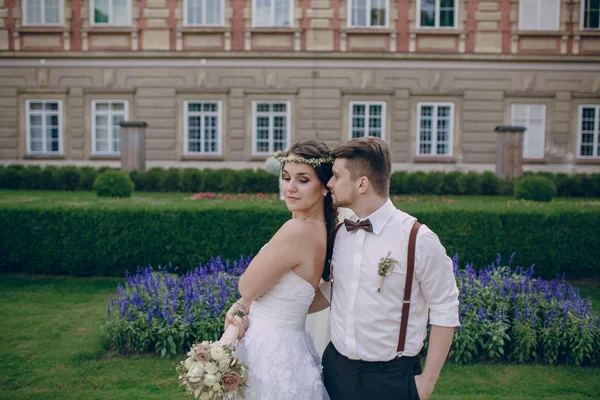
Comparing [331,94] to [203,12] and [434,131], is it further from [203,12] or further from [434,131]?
[203,12]

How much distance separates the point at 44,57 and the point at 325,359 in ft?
74.5

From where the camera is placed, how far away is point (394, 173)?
1995 cm

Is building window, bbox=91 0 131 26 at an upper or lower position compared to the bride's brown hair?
upper

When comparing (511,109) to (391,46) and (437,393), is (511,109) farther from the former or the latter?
(437,393)

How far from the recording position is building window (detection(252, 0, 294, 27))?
21828 mm

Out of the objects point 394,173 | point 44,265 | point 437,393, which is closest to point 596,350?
point 437,393

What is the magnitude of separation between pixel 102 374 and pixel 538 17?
71.3 ft

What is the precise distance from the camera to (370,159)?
2.55 meters

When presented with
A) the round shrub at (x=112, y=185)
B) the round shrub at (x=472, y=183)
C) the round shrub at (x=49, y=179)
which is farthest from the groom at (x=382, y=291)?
the round shrub at (x=49, y=179)

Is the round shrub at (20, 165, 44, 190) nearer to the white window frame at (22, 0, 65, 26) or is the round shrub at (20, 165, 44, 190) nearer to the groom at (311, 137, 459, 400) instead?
the white window frame at (22, 0, 65, 26)

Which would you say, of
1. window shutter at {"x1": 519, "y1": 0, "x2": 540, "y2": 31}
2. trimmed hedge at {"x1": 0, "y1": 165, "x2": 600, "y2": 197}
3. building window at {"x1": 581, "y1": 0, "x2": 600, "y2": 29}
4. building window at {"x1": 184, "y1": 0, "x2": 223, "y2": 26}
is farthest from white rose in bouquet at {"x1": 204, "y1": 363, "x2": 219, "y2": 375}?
building window at {"x1": 581, "y1": 0, "x2": 600, "y2": 29}

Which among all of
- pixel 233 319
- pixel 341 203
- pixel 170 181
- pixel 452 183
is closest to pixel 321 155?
pixel 341 203

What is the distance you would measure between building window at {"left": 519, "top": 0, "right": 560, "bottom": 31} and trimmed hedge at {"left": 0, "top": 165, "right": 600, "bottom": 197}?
6.12 m

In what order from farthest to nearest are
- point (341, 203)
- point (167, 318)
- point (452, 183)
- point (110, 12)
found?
point (110, 12) < point (452, 183) < point (167, 318) < point (341, 203)
